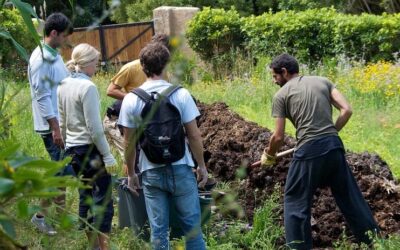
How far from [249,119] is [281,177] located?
4.23m

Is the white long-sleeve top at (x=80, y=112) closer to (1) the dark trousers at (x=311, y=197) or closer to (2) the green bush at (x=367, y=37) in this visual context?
(1) the dark trousers at (x=311, y=197)

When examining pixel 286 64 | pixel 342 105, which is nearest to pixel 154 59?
pixel 286 64

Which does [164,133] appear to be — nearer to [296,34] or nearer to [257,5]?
[296,34]

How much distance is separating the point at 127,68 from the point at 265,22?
11.5 meters

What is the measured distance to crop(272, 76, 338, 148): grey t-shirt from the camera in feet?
19.8

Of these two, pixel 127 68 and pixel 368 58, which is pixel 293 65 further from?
pixel 368 58

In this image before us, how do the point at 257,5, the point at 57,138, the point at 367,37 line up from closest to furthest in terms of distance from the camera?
the point at 57,138 < the point at 367,37 < the point at 257,5

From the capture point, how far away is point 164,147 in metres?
5.14

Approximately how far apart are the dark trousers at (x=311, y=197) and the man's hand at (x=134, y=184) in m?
1.23

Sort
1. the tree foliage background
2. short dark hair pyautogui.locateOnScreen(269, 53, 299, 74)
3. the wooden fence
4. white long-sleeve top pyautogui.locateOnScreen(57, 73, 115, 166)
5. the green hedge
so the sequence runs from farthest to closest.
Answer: the tree foliage background < the wooden fence < the green hedge < short dark hair pyautogui.locateOnScreen(269, 53, 299, 74) < white long-sleeve top pyautogui.locateOnScreen(57, 73, 115, 166)

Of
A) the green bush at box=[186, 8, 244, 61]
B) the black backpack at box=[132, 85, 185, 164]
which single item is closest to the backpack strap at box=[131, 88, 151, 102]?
the black backpack at box=[132, 85, 185, 164]

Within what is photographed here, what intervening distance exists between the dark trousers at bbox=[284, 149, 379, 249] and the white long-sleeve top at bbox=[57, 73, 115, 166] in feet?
4.86

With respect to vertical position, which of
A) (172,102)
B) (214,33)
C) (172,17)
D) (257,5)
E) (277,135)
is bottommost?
(257,5)

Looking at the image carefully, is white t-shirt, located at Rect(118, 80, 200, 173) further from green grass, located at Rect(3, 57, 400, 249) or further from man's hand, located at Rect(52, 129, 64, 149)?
man's hand, located at Rect(52, 129, 64, 149)
